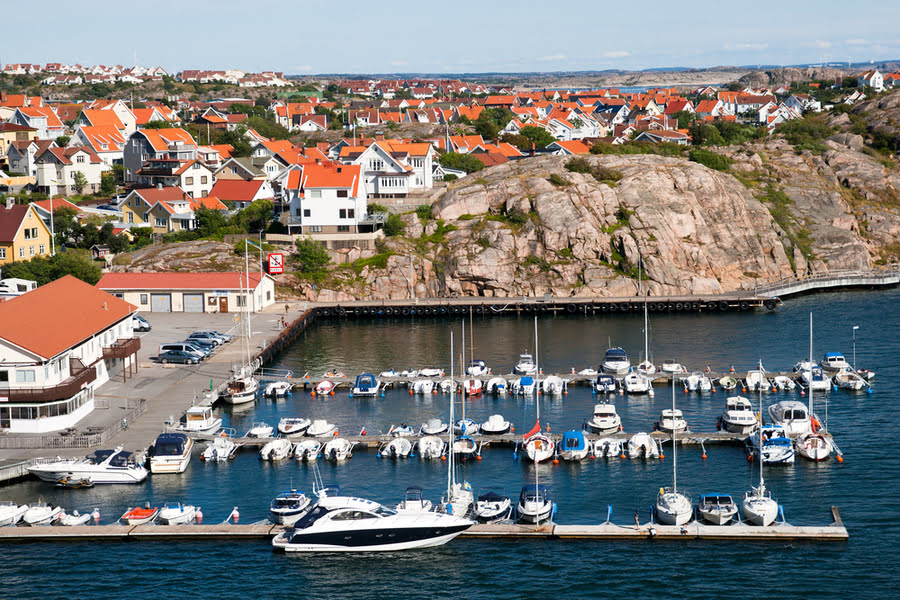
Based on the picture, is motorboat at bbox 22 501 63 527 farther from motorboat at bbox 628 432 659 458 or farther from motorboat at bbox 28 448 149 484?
motorboat at bbox 628 432 659 458

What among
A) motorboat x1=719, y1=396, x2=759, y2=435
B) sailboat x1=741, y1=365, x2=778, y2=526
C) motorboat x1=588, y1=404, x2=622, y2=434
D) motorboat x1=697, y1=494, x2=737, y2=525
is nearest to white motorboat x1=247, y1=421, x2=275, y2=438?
motorboat x1=588, y1=404, x2=622, y2=434

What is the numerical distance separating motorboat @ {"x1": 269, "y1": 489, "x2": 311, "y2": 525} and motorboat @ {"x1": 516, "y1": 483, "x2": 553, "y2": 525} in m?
9.14

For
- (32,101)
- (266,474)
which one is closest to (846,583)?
(266,474)

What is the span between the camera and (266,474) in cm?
5369

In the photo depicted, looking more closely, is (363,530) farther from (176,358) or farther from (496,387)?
(176,358)

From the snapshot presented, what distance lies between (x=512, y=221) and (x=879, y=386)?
42.9 metres

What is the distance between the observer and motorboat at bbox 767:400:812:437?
187 ft

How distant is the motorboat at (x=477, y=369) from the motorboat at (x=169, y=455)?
2277 cm

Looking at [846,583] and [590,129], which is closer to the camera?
[846,583]

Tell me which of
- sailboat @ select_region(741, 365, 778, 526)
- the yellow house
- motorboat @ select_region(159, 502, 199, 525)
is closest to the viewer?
sailboat @ select_region(741, 365, 778, 526)

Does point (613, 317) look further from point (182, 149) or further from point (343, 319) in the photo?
point (182, 149)

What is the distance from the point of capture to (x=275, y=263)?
9894cm

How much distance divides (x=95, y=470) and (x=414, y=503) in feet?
53.4

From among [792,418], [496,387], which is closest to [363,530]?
[792,418]
